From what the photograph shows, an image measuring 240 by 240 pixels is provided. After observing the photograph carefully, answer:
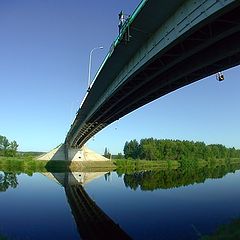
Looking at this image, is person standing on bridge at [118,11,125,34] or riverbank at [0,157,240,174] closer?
person standing on bridge at [118,11,125,34]

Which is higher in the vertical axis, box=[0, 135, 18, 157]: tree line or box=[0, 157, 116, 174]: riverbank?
box=[0, 135, 18, 157]: tree line

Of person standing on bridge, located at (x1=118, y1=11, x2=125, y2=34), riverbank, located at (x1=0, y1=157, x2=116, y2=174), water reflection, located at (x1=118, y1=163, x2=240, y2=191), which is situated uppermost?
person standing on bridge, located at (x1=118, y1=11, x2=125, y2=34)

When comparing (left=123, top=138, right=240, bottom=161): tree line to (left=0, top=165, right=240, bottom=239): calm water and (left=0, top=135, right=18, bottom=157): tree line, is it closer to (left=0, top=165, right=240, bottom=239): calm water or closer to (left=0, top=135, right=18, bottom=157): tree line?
(left=0, top=135, right=18, bottom=157): tree line

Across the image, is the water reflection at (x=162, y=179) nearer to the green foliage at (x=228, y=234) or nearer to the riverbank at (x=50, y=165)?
the riverbank at (x=50, y=165)

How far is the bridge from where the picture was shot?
554 inches

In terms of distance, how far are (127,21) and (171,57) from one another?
3.54 meters

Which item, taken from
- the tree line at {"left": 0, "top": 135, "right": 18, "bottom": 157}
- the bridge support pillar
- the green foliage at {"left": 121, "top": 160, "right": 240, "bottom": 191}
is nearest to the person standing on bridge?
the green foliage at {"left": 121, "top": 160, "right": 240, "bottom": 191}

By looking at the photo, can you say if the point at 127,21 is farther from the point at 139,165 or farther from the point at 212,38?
the point at 139,165

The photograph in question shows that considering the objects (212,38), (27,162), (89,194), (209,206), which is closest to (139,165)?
(27,162)

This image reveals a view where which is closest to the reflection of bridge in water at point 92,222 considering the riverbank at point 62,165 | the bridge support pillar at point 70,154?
the riverbank at point 62,165

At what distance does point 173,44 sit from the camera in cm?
1638

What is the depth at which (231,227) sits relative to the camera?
63.9 feet

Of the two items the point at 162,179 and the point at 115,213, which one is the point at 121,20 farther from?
the point at 162,179

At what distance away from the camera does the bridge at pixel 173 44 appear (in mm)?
14062
